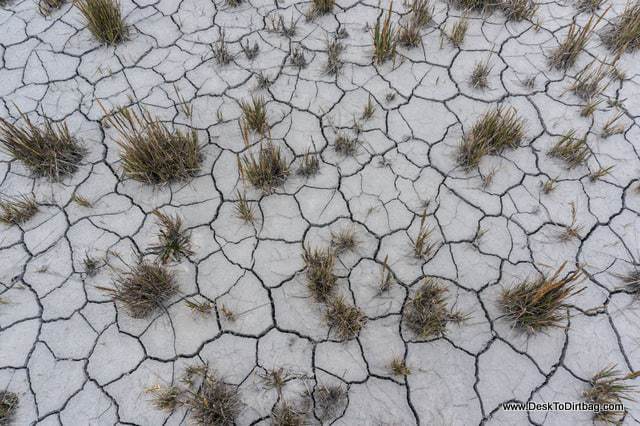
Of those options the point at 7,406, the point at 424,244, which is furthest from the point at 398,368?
the point at 7,406

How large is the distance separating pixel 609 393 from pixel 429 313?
1.00 metres

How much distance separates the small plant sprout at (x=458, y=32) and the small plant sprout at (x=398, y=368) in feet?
8.44

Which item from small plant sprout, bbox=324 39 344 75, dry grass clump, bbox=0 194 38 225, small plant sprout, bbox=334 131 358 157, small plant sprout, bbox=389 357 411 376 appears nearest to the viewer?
small plant sprout, bbox=389 357 411 376

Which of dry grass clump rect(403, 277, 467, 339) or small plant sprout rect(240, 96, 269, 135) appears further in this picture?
small plant sprout rect(240, 96, 269, 135)

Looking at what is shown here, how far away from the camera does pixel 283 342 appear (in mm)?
2377

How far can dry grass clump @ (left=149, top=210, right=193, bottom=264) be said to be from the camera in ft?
8.50

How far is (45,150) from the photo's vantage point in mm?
2877

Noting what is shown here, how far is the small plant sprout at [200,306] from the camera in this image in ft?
7.87

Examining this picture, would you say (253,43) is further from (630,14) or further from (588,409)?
(588,409)

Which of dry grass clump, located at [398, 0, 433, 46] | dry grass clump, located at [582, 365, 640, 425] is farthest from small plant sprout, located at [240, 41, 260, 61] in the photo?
dry grass clump, located at [582, 365, 640, 425]

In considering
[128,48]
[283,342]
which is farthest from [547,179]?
[128,48]

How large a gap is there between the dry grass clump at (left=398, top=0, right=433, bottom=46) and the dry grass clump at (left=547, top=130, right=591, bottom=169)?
1366mm

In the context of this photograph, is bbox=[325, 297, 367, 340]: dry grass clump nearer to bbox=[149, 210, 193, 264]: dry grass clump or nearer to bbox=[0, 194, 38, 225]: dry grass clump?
bbox=[149, 210, 193, 264]: dry grass clump

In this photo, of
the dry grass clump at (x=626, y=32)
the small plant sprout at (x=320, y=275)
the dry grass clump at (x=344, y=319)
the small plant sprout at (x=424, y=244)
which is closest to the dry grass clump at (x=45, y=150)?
the small plant sprout at (x=320, y=275)
